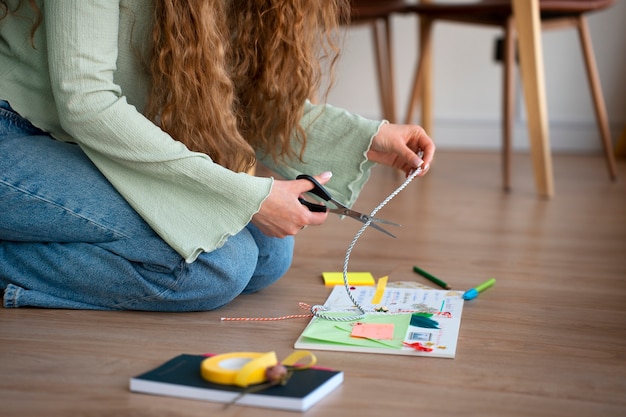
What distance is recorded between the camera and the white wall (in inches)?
123

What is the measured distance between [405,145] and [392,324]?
0.28 metres

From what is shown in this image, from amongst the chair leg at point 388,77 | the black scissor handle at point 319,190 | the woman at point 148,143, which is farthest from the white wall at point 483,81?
the black scissor handle at point 319,190

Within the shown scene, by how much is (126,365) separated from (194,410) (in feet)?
0.53

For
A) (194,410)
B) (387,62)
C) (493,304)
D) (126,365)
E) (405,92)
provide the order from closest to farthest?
1. (194,410)
2. (126,365)
3. (493,304)
4. (387,62)
5. (405,92)

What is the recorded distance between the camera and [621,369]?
97 cm

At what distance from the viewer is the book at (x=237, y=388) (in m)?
0.81

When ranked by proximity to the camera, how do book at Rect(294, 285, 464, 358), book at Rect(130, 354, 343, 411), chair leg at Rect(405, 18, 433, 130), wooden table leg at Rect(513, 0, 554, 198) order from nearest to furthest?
book at Rect(130, 354, 343, 411) → book at Rect(294, 285, 464, 358) → wooden table leg at Rect(513, 0, 554, 198) → chair leg at Rect(405, 18, 433, 130)

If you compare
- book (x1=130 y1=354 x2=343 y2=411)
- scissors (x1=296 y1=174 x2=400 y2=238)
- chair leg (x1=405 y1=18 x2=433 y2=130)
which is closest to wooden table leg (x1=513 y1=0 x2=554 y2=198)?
chair leg (x1=405 y1=18 x2=433 y2=130)

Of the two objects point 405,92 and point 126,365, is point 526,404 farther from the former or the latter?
point 405,92

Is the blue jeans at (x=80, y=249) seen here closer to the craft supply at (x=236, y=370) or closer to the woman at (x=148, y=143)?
the woman at (x=148, y=143)

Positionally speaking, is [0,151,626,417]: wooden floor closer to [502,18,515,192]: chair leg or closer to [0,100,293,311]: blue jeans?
[0,100,293,311]: blue jeans

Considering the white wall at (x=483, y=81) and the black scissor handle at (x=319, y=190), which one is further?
the white wall at (x=483, y=81)

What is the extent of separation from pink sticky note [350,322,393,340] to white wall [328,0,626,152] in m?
2.14

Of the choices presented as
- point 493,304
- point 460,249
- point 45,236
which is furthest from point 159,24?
point 460,249
